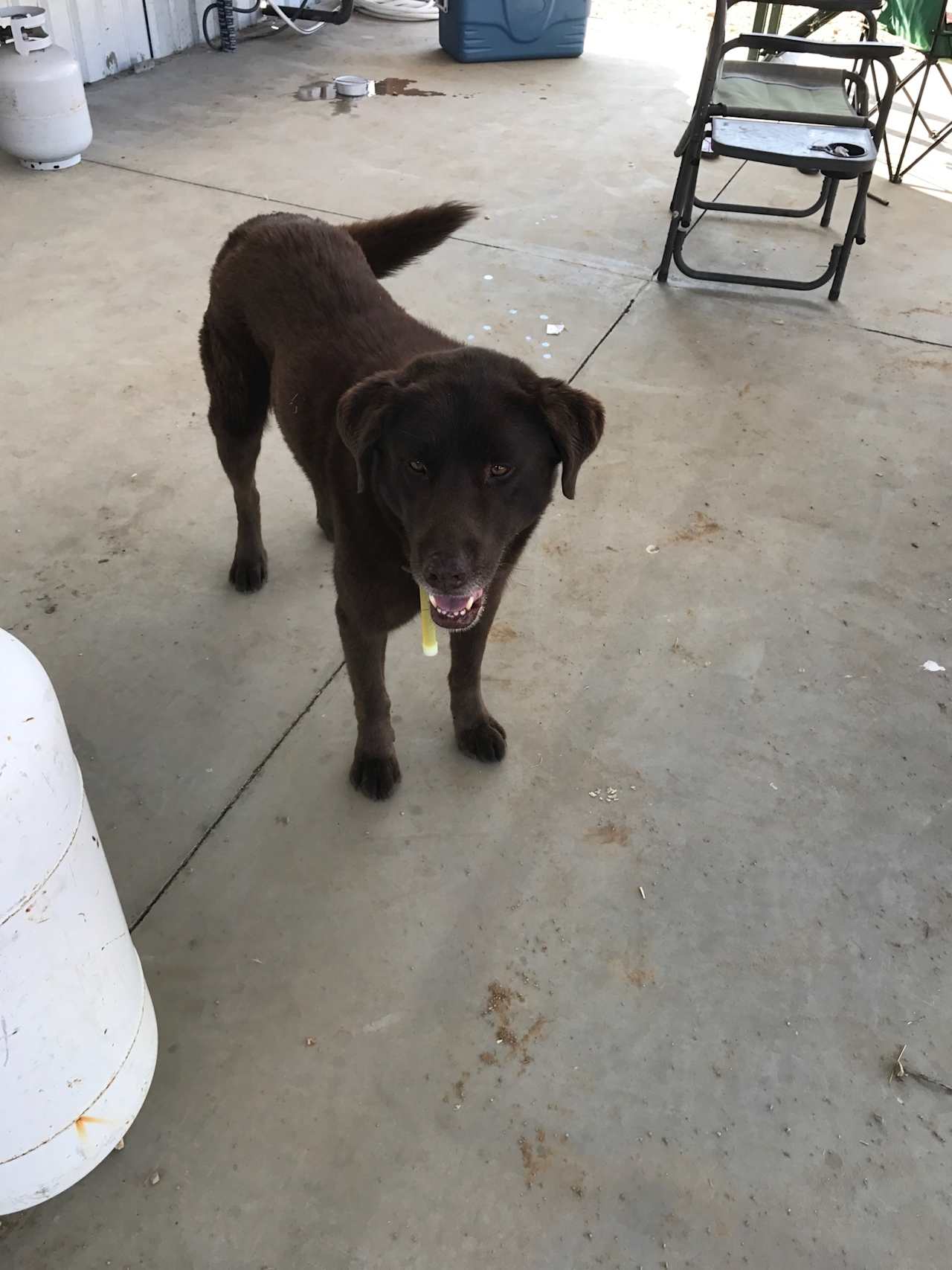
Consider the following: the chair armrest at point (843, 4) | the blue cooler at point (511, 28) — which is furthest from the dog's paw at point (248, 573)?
the blue cooler at point (511, 28)

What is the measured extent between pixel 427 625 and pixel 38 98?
168 inches

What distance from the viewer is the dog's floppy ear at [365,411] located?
166 cm

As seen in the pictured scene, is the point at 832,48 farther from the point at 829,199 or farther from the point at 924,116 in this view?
the point at 924,116

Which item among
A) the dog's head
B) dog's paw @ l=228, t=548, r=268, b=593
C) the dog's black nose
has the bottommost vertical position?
dog's paw @ l=228, t=548, r=268, b=593

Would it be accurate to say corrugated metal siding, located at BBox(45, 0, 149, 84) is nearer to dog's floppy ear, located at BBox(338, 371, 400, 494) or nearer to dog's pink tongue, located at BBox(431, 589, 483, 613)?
dog's floppy ear, located at BBox(338, 371, 400, 494)

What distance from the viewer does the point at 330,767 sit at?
7.15 feet

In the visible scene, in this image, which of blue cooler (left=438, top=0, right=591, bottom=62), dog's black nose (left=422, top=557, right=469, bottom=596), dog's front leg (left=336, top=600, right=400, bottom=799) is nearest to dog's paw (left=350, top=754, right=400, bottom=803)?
dog's front leg (left=336, top=600, right=400, bottom=799)

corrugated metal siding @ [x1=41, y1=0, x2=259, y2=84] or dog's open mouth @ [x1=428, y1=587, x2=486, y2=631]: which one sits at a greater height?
corrugated metal siding @ [x1=41, y1=0, x2=259, y2=84]

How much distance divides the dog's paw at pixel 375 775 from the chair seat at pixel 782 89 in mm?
3298

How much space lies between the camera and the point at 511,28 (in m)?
6.66

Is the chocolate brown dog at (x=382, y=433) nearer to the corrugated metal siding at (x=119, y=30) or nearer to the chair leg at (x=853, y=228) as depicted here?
the chair leg at (x=853, y=228)

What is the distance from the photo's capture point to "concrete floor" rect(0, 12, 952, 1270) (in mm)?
1538

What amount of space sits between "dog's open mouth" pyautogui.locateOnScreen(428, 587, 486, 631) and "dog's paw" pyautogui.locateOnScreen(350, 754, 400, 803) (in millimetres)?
468

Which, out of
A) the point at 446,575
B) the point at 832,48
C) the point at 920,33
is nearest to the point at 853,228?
the point at 832,48
